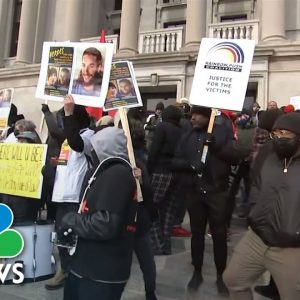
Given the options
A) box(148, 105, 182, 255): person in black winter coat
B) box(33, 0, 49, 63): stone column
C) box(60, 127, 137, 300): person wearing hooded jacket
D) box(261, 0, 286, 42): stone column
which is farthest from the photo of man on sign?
box(33, 0, 49, 63): stone column

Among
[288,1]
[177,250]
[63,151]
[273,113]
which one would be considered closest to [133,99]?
[63,151]

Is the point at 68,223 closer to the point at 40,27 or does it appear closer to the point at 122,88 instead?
the point at 122,88

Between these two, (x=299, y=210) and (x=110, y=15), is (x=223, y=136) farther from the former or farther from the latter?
(x=110, y=15)

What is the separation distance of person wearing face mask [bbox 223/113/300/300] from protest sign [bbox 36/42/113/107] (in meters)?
1.76

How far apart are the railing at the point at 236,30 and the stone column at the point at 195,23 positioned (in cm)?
60

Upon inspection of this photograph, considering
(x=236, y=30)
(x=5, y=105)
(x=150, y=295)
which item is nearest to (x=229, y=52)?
(x=150, y=295)

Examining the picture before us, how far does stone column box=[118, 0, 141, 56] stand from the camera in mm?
16672

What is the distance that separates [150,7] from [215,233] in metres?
18.9

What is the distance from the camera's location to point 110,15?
74.1 ft

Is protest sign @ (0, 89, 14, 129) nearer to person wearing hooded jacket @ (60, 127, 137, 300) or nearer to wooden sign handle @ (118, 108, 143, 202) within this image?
wooden sign handle @ (118, 108, 143, 202)

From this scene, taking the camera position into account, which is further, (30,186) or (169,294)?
(30,186)

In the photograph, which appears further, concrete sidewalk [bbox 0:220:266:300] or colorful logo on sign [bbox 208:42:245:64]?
colorful logo on sign [bbox 208:42:245:64]

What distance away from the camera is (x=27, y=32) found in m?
20.9

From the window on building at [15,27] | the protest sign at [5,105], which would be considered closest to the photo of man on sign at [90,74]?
the protest sign at [5,105]
